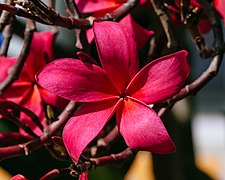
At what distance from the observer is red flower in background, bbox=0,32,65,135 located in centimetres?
61

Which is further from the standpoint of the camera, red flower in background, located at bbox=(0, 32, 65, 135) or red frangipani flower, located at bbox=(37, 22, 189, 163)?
red flower in background, located at bbox=(0, 32, 65, 135)

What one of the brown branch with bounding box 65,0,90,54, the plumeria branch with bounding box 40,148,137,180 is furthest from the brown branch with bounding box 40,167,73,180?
the brown branch with bounding box 65,0,90,54

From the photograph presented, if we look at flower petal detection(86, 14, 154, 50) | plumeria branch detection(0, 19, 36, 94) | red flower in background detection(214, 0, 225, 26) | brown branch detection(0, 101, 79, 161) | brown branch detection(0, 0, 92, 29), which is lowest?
brown branch detection(0, 101, 79, 161)

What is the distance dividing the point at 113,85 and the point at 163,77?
46mm

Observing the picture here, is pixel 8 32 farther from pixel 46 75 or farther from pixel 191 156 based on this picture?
pixel 191 156

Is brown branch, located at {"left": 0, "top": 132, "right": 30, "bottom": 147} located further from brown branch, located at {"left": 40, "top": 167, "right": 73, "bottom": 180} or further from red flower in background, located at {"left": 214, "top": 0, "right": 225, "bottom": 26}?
red flower in background, located at {"left": 214, "top": 0, "right": 225, "bottom": 26}

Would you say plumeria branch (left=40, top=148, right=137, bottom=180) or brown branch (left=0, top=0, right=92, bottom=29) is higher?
brown branch (left=0, top=0, right=92, bottom=29)

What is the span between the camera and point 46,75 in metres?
0.48

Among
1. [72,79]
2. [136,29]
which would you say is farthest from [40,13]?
[136,29]

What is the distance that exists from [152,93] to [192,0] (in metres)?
0.17

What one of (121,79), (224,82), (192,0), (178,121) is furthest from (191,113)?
(224,82)

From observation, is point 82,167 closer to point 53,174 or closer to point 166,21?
point 53,174

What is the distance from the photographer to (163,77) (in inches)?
18.3

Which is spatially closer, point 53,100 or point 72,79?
point 72,79
